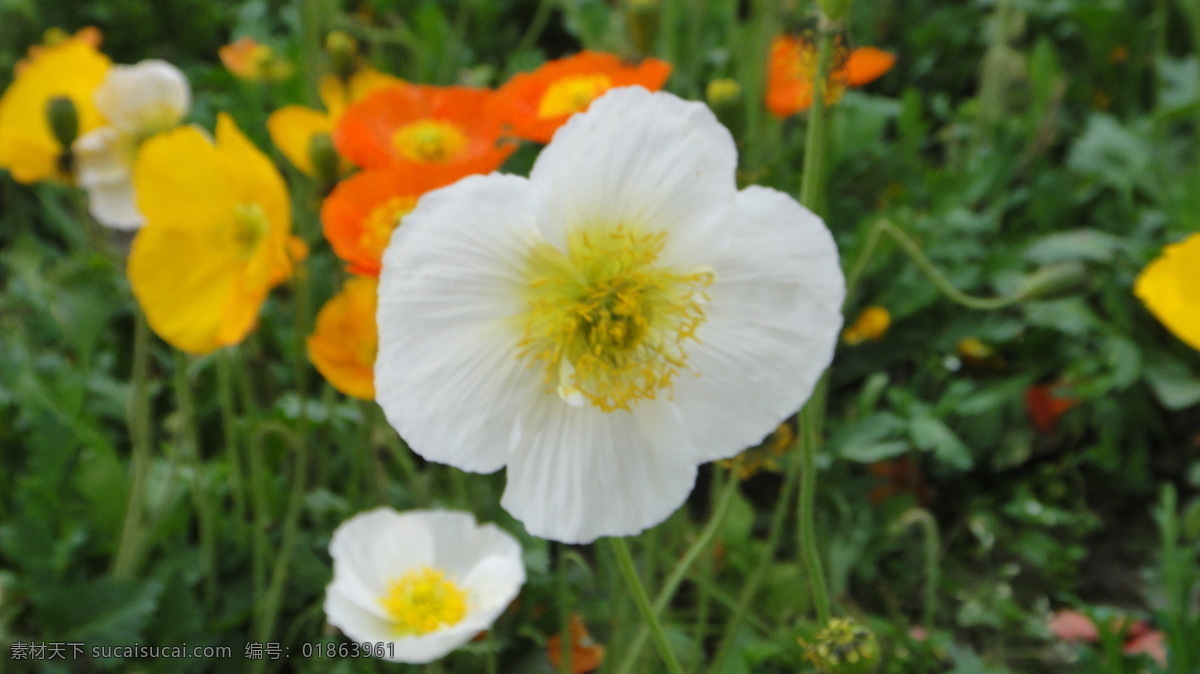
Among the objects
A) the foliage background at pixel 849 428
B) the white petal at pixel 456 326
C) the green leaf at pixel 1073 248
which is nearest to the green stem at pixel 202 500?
the foliage background at pixel 849 428

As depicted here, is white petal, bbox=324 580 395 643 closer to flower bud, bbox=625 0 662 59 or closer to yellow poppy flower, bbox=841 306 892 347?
flower bud, bbox=625 0 662 59

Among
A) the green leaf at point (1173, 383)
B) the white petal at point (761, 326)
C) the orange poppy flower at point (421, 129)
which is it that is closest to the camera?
the white petal at point (761, 326)

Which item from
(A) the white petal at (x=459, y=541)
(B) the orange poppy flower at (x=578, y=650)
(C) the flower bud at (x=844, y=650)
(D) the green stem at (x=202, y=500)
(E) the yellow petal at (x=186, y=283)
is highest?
(C) the flower bud at (x=844, y=650)

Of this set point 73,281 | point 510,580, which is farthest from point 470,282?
point 73,281

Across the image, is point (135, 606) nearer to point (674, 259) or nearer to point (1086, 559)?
point (674, 259)

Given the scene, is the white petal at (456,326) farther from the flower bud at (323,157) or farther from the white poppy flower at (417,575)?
the flower bud at (323,157)

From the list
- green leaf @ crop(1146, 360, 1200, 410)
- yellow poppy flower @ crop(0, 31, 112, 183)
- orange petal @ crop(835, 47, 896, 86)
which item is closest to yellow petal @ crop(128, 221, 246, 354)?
yellow poppy flower @ crop(0, 31, 112, 183)
